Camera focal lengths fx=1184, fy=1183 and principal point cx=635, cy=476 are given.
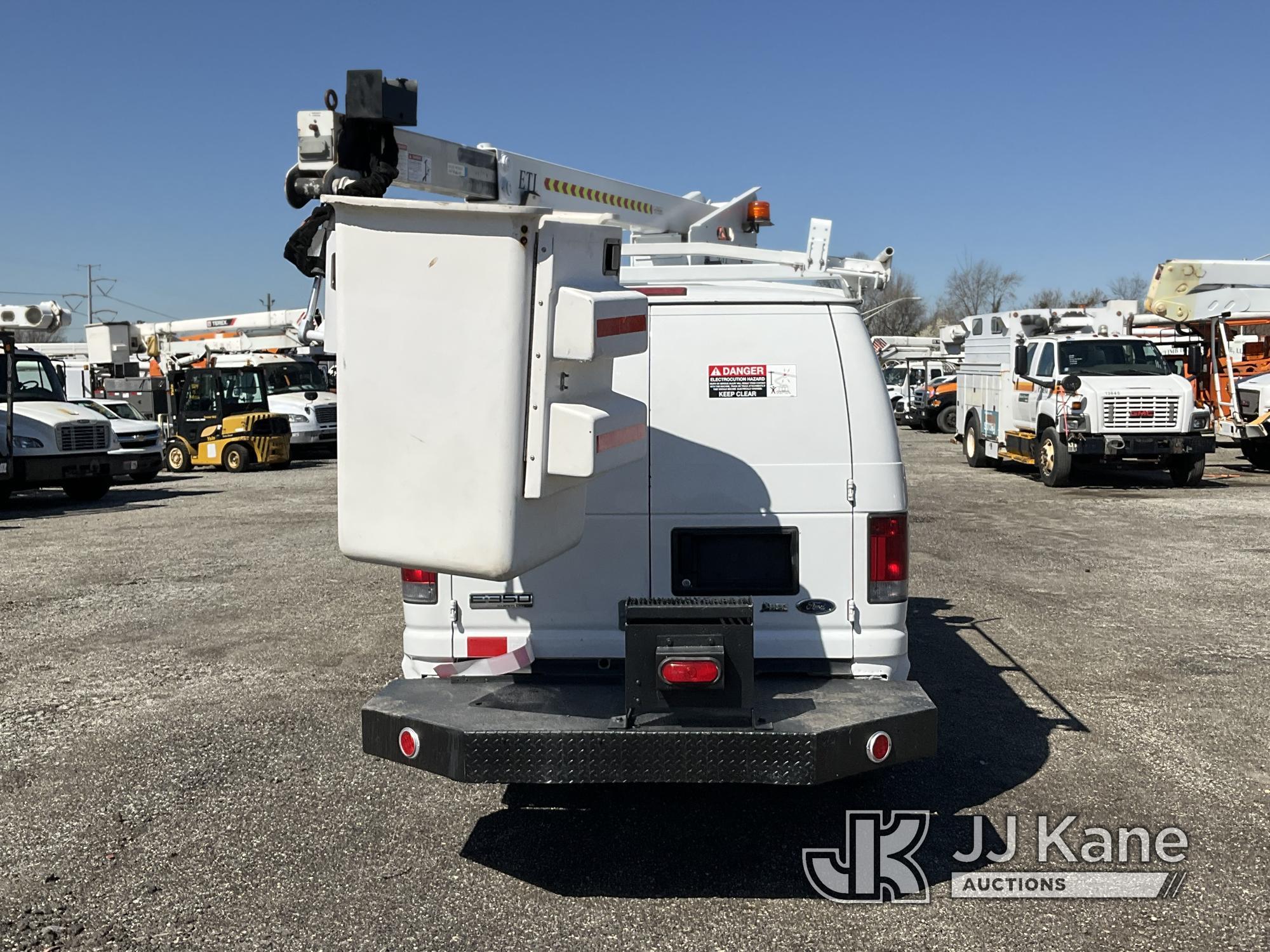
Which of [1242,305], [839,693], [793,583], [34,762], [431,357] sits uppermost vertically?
[1242,305]

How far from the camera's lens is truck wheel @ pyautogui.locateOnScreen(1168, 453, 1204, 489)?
752 inches

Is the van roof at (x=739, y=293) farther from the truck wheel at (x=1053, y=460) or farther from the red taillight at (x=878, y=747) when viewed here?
the truck wheel at (x=1053, y=460)

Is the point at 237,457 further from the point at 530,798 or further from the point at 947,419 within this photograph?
the point at 530,798

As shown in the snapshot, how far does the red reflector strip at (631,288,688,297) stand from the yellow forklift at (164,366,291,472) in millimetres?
21837

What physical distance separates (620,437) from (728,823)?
177cm

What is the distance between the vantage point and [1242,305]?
20203 mm

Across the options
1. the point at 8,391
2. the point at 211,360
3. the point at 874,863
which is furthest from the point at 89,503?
the point at 874,863

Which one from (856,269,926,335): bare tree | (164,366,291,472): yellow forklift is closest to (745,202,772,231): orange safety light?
(164,366,291,472): yellow forklift

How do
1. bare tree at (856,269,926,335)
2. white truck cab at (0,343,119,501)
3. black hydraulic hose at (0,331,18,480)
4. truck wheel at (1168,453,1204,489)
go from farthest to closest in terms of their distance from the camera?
bare tree at (856,269,926,335) → truck wheel at (1168,453,1204,489) → white truck cab at (0,343,119,501) → black hydraulic hose at (0,331,18,480)

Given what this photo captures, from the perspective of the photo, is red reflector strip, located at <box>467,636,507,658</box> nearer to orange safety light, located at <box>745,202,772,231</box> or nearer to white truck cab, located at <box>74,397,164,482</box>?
orange safety light, located at <box>745,202,772,231</box>

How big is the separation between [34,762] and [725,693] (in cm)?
368

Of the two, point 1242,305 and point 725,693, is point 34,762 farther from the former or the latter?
point 1242,305

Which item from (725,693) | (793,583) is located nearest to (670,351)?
(793,583)

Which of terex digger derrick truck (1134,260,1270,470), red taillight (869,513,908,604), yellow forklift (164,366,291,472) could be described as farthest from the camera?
yellow forklift (164,366,291,472)
